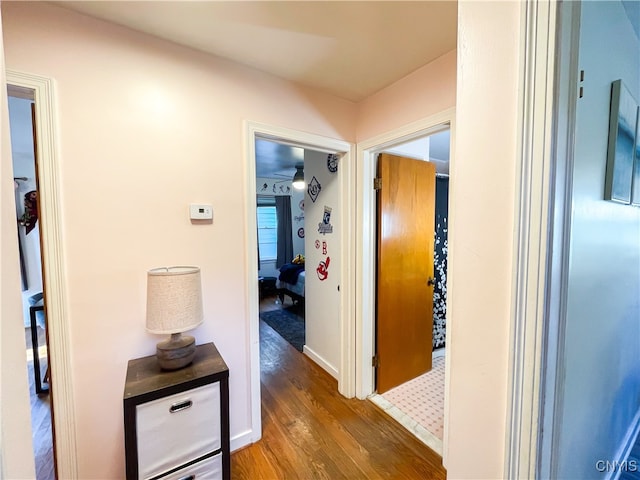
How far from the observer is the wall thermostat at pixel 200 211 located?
1580 mm

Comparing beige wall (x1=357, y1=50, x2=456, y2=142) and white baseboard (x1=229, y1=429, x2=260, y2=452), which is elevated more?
beige wall (x1=357, y1=50, x2=456, y2=142)

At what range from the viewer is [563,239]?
23.8 inches

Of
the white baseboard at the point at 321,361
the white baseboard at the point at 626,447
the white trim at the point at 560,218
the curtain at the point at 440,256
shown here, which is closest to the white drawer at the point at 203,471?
the white baseboard at the point at 321,361

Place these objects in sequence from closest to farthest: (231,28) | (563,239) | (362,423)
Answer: (563,239) < (231,28) < (362,423)

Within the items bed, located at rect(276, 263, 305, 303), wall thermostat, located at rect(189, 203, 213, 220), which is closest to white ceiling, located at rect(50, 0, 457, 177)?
wall thermostat, located at rect(189, 203, 213, 220)

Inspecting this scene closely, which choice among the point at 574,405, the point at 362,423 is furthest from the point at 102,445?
the point at 574,405

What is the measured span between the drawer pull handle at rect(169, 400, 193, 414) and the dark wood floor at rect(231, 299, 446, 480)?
633mm

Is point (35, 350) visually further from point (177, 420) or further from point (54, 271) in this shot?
point (177, 420)

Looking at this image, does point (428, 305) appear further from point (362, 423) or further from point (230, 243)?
point (230, 243)

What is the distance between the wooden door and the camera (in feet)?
7.39

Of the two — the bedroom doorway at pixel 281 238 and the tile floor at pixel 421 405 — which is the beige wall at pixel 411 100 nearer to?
the bedroom doorway at pixel 281 238

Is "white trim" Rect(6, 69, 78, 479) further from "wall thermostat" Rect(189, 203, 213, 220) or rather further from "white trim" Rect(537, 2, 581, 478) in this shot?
"white trim" Rect(537, 2, 581, 478)

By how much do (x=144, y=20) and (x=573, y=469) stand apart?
102 inches

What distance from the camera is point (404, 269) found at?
2.41 meters
